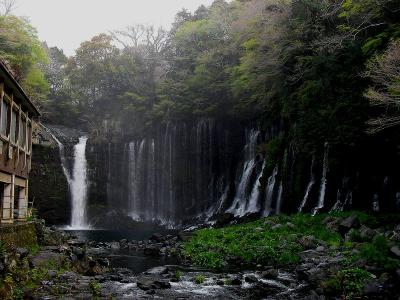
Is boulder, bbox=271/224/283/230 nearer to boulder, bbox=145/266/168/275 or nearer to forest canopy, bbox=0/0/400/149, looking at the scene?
forest canopy, bbox=0/0/400/149

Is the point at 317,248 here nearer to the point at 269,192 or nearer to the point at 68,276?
the point at 68,276

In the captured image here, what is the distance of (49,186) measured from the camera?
39125 mm

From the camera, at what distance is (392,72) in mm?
13141

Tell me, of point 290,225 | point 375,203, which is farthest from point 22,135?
point 375,203

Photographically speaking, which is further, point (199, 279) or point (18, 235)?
point (18, 235)

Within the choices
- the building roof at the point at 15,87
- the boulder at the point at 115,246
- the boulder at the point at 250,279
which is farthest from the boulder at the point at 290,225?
the building roof at the point at 15,87

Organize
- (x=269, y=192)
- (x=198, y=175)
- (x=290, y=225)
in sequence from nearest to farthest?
(x=290, y=225) < (x=269, y=192) < (x=198, y=175)

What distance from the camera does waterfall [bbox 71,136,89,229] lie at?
3931 centimetres

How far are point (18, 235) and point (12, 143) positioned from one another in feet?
13.2

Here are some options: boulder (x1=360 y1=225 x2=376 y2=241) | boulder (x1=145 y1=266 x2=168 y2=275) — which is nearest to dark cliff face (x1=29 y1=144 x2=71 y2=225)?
boulder (x1=145 y1=266 x2=168 y2=275)

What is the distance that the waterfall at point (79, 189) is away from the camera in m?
39.3

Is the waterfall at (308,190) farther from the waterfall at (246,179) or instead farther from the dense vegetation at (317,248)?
the waterfall at (246,179)

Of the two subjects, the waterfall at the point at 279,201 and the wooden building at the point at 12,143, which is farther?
the waterfall at the point at 279,201

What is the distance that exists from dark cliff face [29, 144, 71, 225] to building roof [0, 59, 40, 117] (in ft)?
69.9
